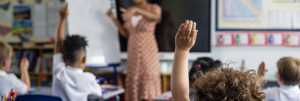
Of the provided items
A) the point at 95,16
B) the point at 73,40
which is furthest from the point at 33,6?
the point at 73,40

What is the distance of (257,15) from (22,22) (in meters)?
3.60

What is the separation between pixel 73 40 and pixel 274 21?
2803 mm

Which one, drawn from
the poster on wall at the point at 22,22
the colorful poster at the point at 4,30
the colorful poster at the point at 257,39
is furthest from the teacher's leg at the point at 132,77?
the colorful poster at the point at 4,30

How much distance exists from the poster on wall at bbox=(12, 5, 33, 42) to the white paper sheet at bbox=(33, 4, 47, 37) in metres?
0.09

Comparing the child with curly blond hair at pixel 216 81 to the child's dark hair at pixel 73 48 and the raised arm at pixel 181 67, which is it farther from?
the child's dark hair at pixel 73 48

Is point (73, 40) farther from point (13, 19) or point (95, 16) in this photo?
point (13, 19)

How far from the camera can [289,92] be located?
266 centimetres

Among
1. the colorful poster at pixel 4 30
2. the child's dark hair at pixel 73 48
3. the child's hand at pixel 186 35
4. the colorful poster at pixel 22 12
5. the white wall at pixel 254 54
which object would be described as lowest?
the white wall at pixel 254 54

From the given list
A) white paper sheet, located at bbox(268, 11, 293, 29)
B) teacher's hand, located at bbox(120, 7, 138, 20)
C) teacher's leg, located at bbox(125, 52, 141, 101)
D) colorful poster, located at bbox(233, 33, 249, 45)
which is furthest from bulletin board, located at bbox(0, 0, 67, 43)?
white paper sheet, located at bbox(268, 11, 293, 29)

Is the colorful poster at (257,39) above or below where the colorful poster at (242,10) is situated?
below

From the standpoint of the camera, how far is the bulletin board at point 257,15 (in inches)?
191

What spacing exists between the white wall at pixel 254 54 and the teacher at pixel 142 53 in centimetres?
79

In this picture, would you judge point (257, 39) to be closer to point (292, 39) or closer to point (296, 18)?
point (292, 39)

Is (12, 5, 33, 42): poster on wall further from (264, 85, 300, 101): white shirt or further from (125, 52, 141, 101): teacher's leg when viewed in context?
(264, 85, 300, 101): white shirt
